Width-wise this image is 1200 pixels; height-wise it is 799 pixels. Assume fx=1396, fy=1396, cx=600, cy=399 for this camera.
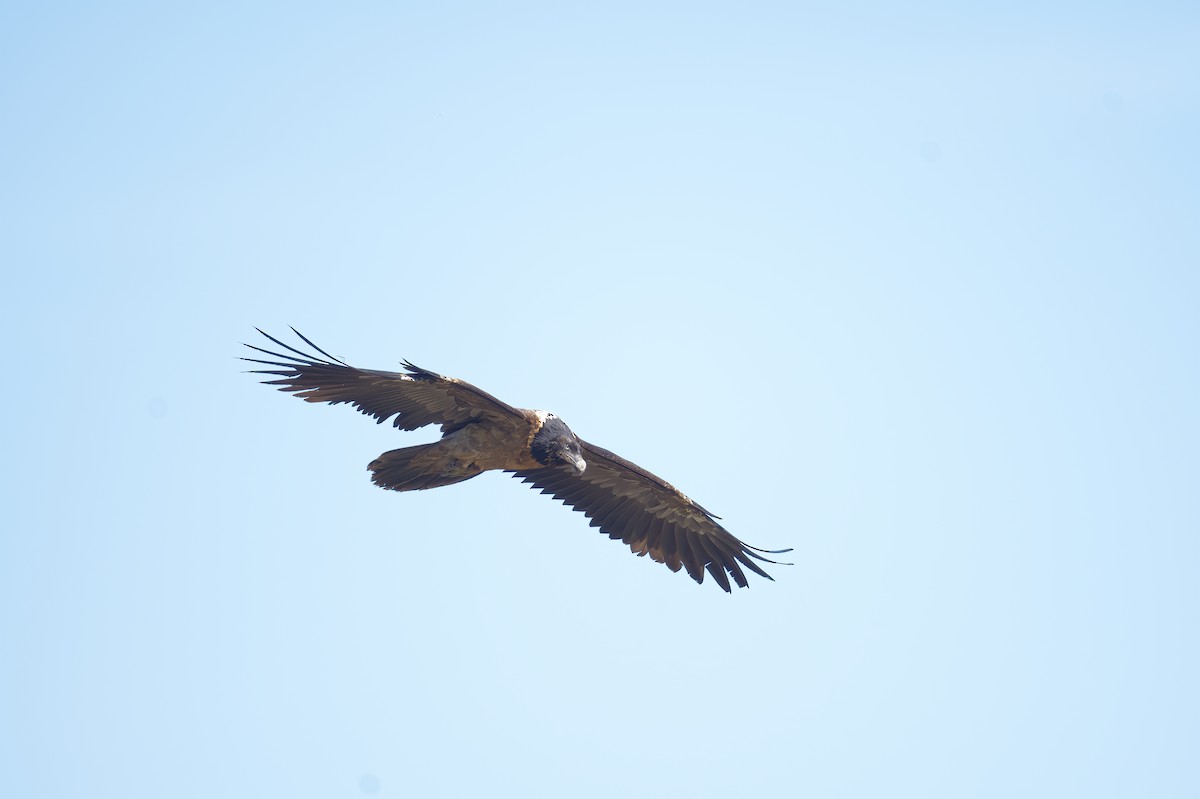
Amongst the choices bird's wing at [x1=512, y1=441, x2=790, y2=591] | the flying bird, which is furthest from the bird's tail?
bird's wing at [x1=512, y1=441, x2=790, y2=591]

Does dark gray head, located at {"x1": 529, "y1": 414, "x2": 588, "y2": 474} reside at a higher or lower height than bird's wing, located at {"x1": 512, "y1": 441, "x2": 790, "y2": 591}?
lower

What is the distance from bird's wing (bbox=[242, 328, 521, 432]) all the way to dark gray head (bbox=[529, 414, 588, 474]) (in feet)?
1.16

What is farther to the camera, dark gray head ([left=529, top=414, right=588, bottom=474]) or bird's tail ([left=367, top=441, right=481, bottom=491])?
dark gray head ([left=529, top=414, right=588, bottom=474])

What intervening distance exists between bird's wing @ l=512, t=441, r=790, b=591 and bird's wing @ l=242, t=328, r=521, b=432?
1695 millimetres

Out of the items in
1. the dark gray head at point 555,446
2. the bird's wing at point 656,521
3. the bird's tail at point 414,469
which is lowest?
the bird's tail at point 414,469

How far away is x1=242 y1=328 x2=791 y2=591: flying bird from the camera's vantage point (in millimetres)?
12297

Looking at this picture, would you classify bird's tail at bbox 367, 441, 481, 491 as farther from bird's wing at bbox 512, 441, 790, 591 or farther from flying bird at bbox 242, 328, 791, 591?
bird's wing at bbox 512, 441, 790, 591

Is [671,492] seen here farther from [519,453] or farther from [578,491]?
[519,453]

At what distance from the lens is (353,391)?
491 inches

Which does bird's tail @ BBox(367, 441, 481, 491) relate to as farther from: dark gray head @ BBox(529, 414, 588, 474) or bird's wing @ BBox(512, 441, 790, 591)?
bird's wing @ BBox(512, 441, 790, 591)

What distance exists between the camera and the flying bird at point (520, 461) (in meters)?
12.3

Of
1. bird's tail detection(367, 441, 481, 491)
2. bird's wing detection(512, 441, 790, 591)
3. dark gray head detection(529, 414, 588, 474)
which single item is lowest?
bird's tail detection(367, 441, 481, 491)

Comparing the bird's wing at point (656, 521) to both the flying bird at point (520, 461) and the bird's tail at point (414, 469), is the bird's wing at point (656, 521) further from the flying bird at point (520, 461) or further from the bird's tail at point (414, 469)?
the bird's tail at point (414, 469)

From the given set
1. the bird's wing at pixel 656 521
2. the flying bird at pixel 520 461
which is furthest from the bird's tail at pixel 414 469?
the bird's wing at pixel 656 521
